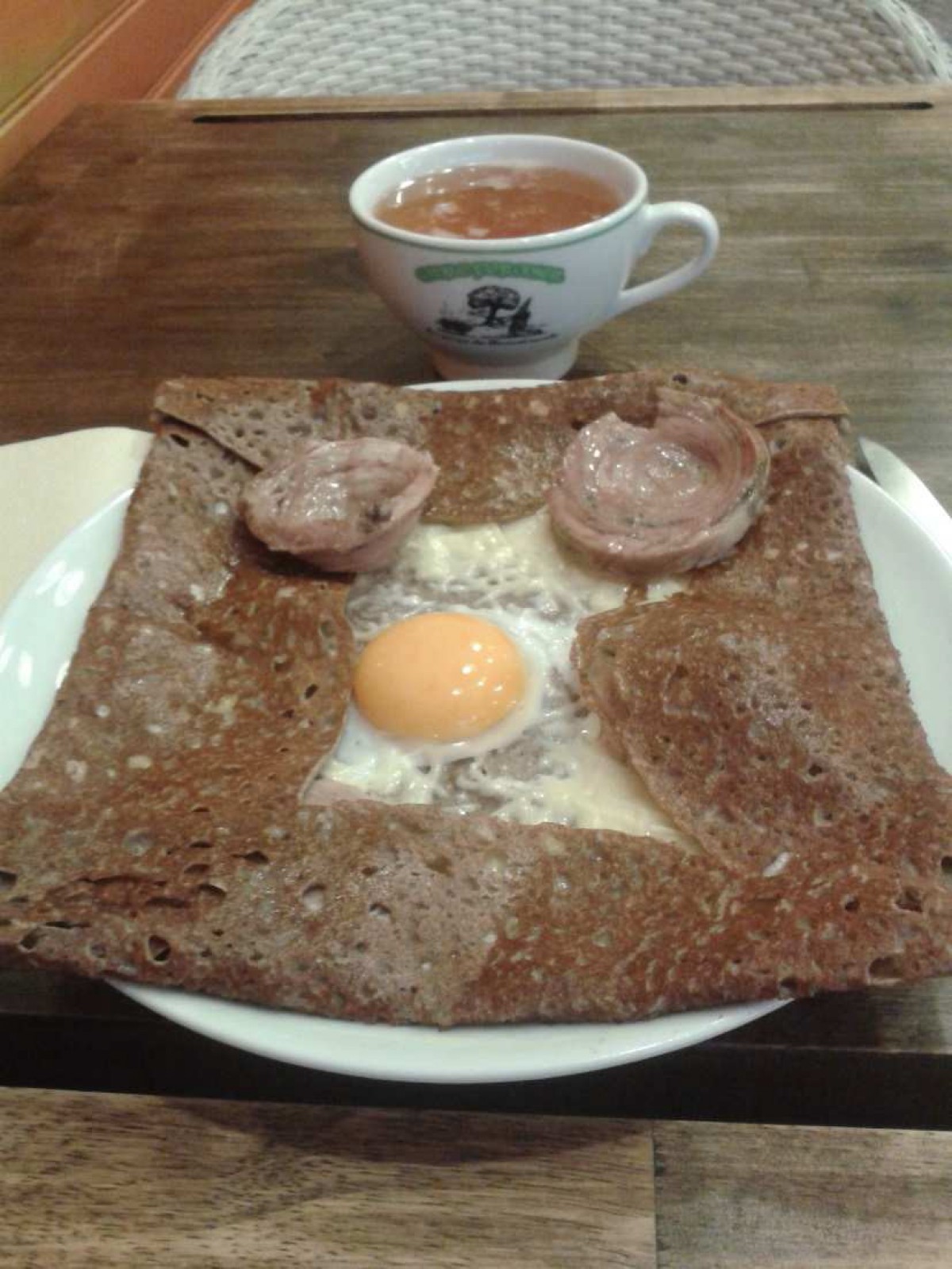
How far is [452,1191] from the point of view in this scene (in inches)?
40.2

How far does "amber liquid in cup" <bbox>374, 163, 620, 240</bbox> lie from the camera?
1.80 m

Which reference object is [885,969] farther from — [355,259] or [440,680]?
[355,259]

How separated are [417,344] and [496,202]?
0.37 m

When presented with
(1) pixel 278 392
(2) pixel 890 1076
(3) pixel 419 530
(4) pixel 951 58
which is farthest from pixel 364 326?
(4) pixel 951 58

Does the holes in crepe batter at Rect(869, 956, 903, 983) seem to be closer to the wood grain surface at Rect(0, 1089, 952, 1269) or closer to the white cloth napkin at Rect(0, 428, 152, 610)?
the wood grain surface at Rect(0, 1089, 952, 1269)

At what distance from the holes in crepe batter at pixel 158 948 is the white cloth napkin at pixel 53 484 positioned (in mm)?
736

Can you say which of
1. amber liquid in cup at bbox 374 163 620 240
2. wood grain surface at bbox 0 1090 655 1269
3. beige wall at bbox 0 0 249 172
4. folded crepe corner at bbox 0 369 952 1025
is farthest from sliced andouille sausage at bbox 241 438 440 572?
beige wall at bbox 0 0 249 172

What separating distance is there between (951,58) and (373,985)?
10.6 feet

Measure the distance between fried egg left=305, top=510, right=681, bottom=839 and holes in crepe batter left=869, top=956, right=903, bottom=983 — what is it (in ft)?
0.87

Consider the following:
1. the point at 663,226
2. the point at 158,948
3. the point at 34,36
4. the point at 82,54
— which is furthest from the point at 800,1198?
the point at 82,54

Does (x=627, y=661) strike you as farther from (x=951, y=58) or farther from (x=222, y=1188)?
(x=951, y=58)

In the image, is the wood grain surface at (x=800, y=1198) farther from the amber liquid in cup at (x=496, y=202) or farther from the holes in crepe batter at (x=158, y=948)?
the amber liquid in cup at (x=496, y=202)

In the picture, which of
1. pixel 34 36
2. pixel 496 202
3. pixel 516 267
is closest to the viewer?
pixel 516 267

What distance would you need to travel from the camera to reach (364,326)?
2.22 meters
